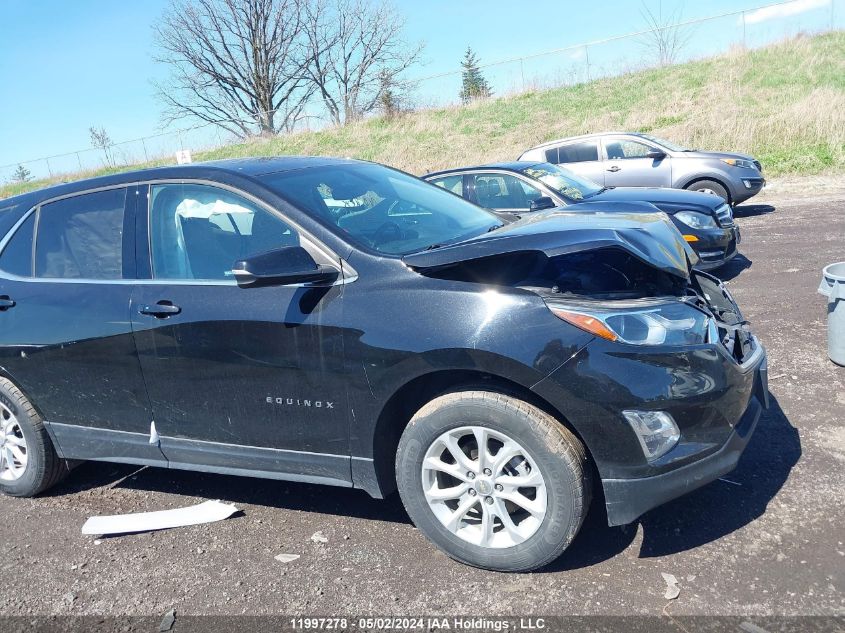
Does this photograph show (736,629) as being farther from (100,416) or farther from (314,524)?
(100,416)

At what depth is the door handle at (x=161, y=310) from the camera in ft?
11.2

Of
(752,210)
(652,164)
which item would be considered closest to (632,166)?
(652,164)

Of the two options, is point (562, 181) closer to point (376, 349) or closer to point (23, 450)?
point (376, 349)

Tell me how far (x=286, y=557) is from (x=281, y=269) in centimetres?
135

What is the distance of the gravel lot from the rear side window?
357 inches

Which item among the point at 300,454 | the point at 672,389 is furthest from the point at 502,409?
the point at 300,454

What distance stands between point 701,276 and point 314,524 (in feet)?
8.50

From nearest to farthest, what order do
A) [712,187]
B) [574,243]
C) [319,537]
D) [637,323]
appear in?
[637,323] → [574,243] → [319,537] → [712,187]

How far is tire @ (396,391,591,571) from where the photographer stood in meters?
2.75

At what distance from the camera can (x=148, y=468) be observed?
4523 millimetres

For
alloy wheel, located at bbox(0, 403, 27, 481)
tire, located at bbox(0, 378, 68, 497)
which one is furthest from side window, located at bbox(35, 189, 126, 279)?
alloy wheel, located at bbox(0, 403, 27, 481)

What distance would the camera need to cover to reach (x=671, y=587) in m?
2.74

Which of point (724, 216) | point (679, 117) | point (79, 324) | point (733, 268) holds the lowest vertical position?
point (733, 268)

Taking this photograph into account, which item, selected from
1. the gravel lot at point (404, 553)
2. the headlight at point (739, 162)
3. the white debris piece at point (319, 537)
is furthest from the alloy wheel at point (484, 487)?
the headlight at point (739, 162)
